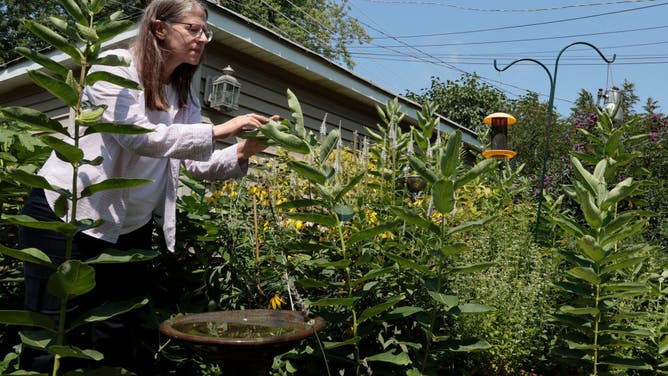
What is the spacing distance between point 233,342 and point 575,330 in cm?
176

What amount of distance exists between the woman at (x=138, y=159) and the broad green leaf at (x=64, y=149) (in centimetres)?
27

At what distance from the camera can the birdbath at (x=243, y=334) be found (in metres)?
1.61

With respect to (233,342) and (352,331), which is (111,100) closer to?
(233,342)

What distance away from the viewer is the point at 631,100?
542 inches

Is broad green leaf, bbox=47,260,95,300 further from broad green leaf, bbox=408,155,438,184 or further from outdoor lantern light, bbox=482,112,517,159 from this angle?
outdoor lantern light, bbox=482,112,517,159

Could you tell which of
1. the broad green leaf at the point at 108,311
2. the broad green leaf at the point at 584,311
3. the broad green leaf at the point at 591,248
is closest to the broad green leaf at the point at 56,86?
the broad green leaf at the point at 108,311

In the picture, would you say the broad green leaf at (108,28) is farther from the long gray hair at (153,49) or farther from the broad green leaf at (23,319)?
the broad green leaf at (23,319)

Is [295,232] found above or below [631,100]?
below

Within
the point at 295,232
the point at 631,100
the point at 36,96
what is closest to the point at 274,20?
the point at 631,100

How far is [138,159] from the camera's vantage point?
1.99 metres

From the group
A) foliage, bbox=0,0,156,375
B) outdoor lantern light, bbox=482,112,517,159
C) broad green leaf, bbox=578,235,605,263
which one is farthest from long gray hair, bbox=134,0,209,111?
outdoor lantern light, bbox=482,112,517,159

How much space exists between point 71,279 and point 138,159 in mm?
583

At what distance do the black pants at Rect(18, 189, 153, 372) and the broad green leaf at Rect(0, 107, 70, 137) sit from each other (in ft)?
1.29

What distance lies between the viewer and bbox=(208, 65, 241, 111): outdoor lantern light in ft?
18.0
